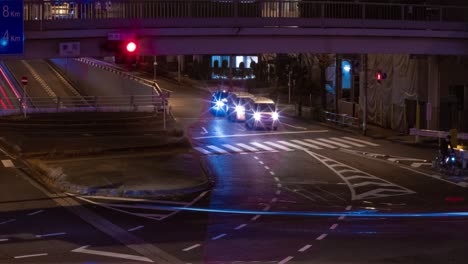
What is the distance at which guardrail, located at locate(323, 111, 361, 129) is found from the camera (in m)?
44.9

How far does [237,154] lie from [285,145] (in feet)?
15.3

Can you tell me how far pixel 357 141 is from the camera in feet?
125

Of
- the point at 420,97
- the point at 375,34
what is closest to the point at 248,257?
the point at 375,34

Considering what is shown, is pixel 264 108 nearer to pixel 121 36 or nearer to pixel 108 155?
pixel 108 155

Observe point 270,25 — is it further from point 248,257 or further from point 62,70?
point 62,70

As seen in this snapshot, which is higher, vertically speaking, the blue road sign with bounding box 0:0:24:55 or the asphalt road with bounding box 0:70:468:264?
the blue road sign with bounding box 0:0:24:55

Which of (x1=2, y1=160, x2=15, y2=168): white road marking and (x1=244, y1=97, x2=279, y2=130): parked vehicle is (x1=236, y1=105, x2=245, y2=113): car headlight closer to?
(x1=244, y1=97, x2=279, y2=130): parked vehicle

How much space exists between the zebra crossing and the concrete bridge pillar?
4.63 metres

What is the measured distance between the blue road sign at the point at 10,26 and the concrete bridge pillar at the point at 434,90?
24.7 m

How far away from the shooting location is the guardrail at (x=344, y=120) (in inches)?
1767

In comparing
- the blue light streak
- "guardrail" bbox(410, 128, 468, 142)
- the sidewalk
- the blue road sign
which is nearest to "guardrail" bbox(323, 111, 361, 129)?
"guardrail" bbox(410, 128, 468, 142)

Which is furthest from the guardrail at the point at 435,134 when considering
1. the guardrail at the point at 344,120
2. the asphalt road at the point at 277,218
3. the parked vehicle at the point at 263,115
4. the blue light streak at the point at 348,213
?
the parked vehicle at the point at 263,115

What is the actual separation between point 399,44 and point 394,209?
47.9ft

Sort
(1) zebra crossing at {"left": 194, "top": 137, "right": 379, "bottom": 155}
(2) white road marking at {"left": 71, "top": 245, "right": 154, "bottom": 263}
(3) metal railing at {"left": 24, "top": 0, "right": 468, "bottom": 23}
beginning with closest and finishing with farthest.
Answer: (2) white road marking at {"left": 71, "top": 245, "right": 154, "bottom": 263} < (3) metal railing at {"left": 24, "top": 0, "right": 468, "bottom": 23} < (1) zebra crossing at {"left": 194, "top": 137, "right": 379, "bottom": 155}
